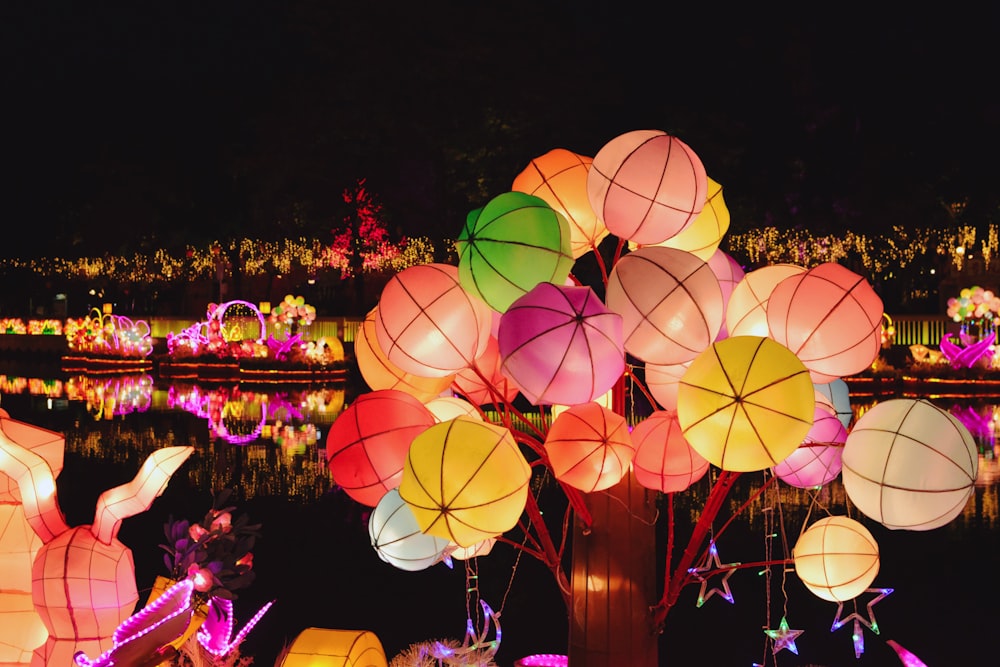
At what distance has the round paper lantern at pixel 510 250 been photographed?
2693 millimetres

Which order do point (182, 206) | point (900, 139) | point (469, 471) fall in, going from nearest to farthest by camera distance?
point (469, 471) → point (900, 139) → point (182, 206)

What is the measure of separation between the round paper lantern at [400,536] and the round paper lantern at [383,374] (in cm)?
35

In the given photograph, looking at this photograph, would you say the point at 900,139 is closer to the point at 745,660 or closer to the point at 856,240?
the point at 856,240

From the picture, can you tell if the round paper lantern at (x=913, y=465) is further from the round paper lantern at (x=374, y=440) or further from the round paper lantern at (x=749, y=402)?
the round paper lantern at (x=374, y=440)

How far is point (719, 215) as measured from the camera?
3230 mm

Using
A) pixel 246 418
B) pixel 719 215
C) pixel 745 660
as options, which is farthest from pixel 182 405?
pixel 719 215

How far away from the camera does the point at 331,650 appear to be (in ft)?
8.39

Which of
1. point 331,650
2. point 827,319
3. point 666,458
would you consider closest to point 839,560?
point 666,458

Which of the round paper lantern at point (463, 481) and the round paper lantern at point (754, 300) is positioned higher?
the round paper lantern at point (754, 300)

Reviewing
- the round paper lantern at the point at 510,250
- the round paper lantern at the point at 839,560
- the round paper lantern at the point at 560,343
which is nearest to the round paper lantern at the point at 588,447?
the round paper lantern at the point at 560,343

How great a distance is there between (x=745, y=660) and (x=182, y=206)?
23.9 m

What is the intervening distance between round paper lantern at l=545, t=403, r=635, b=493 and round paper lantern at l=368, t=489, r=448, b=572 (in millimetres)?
461

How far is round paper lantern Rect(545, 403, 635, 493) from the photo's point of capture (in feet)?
8.89

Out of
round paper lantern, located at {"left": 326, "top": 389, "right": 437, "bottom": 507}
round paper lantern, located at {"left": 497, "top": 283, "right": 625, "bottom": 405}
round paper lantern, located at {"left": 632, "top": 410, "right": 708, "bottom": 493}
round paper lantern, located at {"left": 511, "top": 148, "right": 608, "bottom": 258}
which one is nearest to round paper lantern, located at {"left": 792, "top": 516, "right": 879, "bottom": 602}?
round paper lantern, located at {"left": 632, "top": 410, "right": 708, "bottom": 493}
